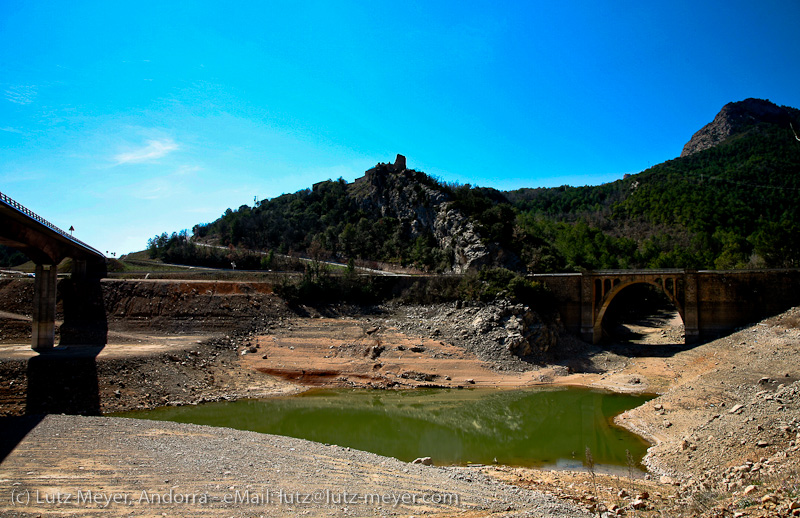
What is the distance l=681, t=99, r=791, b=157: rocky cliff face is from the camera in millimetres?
101625

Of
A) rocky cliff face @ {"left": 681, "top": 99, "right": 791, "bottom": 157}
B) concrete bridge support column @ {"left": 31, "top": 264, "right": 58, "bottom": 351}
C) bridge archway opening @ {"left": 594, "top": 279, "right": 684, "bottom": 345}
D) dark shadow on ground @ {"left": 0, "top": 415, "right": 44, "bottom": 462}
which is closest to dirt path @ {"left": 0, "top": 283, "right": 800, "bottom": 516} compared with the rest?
dark shadow on ground @ {"left": 0, "top": 415, "right": 44, "bottom": 462}

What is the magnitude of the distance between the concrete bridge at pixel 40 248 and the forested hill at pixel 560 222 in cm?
3015

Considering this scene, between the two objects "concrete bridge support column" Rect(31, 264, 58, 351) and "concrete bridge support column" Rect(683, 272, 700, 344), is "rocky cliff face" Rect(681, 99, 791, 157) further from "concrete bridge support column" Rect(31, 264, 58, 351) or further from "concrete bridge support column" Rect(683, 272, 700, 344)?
"concrete bridge support column" Rect(31, 264, 58, 351)

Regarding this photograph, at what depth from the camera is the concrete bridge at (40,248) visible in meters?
24.3

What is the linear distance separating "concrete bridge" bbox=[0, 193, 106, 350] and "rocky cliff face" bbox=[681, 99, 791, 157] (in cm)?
12587

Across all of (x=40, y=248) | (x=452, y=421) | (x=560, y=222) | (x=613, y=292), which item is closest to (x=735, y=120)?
(x=560, y=222)

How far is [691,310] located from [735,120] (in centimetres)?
10031

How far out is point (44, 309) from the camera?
89.2 ft

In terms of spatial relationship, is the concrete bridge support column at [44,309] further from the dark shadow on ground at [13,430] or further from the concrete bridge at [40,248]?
the dark shadow on ground at [13,430]

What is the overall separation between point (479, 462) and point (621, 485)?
507cm

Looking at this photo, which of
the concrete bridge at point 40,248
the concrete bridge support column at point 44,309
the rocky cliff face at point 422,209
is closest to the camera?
the concrete bridge at point 40,248

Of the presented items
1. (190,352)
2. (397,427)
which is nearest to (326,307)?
(190,352)

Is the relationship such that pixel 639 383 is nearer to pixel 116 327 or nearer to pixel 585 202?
pixel 116 327

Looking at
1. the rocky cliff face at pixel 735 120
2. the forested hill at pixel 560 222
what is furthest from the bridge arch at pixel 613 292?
the rocky cliff face at pixel 735 120
